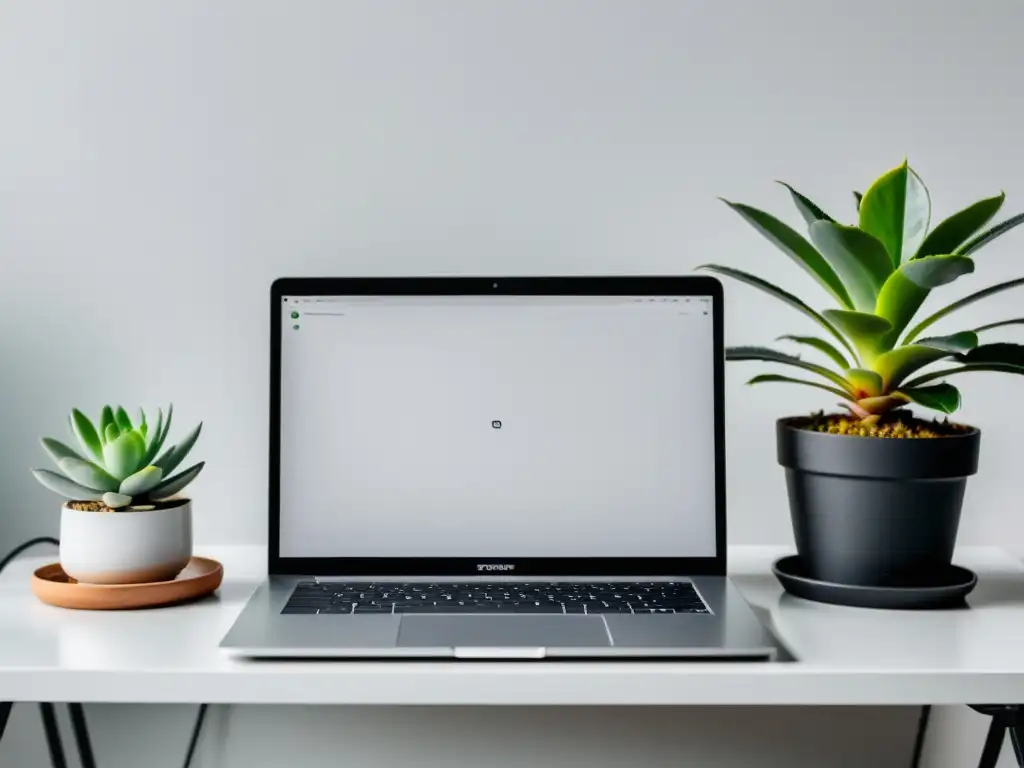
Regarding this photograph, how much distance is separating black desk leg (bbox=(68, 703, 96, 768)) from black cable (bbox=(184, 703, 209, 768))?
0.38ft

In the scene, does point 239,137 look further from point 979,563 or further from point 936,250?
point 979,563

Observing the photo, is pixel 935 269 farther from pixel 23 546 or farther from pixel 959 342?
pixel 23 546

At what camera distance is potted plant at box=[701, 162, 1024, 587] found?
3.44 feet

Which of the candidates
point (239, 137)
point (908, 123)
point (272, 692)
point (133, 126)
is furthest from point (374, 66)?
point (272, 692)

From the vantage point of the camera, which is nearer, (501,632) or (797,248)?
(501,632)

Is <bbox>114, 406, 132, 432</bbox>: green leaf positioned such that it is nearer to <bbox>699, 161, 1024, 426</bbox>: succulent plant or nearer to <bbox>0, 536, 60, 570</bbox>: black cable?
<bbox>0, 536, 60, 570</bbox>: black cable

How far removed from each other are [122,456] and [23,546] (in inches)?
12.8

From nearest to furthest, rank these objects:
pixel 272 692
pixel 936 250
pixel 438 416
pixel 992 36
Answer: pixel 272 692, pixel 936 250, pixel 438 416, pixel 992 36

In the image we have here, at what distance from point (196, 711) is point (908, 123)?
115cm

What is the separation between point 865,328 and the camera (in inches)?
41.4

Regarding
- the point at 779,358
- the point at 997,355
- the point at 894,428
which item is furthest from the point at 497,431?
the point at 997,355

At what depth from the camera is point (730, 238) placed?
4.50 ft

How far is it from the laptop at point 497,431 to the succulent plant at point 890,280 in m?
0.13

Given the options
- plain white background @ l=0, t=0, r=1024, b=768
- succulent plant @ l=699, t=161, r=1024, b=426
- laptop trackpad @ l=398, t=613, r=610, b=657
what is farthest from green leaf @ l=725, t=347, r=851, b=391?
laptop trackpad @ l=398, t=613, r=610, b=657
